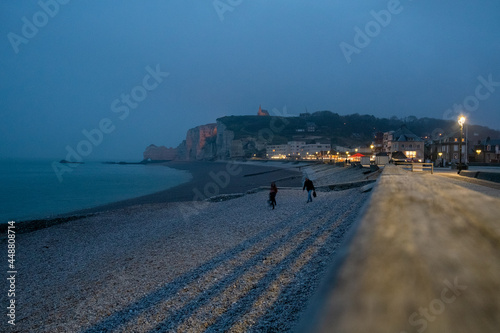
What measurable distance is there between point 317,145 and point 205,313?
472 ft

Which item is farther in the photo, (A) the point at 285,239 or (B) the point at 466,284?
(A) the point at 285,239

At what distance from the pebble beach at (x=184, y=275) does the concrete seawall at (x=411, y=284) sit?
84.5 inches

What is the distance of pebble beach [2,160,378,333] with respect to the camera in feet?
18.8

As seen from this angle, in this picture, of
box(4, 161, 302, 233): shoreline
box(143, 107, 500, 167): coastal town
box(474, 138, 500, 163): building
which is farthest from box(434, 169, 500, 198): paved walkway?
box(474, 138, 500, 163): building

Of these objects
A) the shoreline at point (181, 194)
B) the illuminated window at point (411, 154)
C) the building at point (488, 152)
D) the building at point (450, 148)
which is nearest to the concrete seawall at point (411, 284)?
the shoreline at point (181, 194)

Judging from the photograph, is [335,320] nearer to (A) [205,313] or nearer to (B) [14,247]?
(A) [205,313]

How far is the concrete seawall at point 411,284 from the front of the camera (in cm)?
128

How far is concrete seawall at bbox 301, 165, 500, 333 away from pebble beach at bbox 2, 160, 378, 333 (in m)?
2.15

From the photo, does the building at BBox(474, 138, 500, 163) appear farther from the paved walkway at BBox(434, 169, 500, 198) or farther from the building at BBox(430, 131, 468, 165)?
the paved walkway at BBox(434, 169, 500, 198)

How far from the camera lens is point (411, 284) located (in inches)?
71.2

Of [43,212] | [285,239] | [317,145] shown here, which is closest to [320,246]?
[285,239]

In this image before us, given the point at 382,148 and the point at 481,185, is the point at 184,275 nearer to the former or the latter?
the point at 481,185

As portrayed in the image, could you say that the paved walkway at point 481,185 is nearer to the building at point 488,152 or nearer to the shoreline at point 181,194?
the shoreline at point 181,194

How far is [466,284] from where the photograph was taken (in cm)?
180
